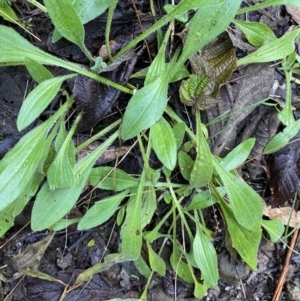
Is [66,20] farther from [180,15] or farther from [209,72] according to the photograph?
[209,72]

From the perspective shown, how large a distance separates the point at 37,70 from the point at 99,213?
0.48 meters

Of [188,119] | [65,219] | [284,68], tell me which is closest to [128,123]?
[188,119]

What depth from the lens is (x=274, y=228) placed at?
1.48m

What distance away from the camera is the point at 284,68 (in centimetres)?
144

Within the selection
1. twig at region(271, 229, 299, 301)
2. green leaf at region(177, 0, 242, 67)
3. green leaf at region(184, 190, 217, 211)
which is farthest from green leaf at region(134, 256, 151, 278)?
green leaf at region(177, 0, 242, 67)

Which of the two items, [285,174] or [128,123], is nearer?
[128,123]

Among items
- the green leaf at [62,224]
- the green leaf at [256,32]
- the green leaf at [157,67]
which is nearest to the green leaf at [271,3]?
the green leaf at [256,32]

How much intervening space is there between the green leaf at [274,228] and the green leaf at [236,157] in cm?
23

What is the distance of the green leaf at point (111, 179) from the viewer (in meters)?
1.39

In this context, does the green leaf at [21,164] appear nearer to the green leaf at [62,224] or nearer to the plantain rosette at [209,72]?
the green leaf at [62,224]

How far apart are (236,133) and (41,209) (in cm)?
67

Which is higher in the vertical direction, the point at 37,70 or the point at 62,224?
the point at 37,70

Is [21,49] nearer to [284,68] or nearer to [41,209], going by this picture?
[41,209]

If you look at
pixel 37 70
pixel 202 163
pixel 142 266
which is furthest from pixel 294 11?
pixel 142 266
